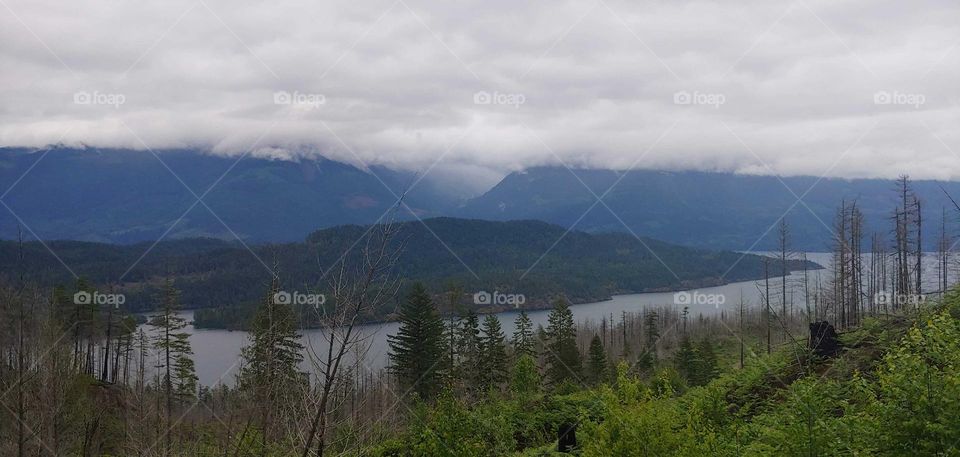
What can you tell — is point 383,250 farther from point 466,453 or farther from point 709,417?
point 709,417

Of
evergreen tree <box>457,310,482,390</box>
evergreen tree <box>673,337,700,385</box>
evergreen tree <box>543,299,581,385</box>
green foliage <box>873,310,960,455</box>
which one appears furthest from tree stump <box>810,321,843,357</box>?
evergreen tree <box>673,337,700,385</box>

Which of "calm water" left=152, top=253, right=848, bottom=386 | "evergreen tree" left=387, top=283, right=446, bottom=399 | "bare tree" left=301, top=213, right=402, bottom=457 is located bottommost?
"calm water" left=152, top=253, right=848, bottom=386

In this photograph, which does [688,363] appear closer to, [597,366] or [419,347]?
[597,366]

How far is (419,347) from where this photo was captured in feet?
129

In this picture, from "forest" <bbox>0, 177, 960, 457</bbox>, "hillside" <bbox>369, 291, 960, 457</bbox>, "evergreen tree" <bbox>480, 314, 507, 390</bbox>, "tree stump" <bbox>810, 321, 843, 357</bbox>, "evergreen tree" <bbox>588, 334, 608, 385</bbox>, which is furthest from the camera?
"evergreen tree" <bbox>588, 334, 608, 385</bbox>

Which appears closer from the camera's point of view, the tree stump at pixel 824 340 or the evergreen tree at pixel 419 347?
the tree stump at pixel 824 340

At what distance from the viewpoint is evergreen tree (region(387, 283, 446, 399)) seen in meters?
38.6

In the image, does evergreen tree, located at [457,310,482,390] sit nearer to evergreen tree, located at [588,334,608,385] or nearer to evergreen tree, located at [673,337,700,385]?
evergreen tree, located at [588,334,608,385]

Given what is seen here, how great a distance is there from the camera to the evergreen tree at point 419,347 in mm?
38625

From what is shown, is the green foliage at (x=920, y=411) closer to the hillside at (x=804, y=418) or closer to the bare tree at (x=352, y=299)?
the hillside at (x=804, y=418)

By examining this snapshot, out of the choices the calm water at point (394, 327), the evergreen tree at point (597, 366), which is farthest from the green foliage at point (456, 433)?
the evergreen tree at point (597, 366)

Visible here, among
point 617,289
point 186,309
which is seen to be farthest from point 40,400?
point 617,289

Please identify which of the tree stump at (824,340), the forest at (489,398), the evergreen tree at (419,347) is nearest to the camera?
the forest at (489,398)

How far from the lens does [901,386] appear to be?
624cm
